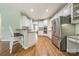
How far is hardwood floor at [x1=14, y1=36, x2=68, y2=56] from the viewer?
1943 mm

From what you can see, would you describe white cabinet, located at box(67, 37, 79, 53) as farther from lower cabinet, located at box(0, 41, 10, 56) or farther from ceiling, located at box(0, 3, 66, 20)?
lower cabinet, located at box(0, 41, 10, 56)

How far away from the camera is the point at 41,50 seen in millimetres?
1969

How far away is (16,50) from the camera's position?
1.94 metres

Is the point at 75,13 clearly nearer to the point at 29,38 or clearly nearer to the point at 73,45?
the point at 73,45

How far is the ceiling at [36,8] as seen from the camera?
192 cm

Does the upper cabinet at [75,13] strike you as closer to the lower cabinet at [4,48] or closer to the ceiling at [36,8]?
the ceiling at [36,8]

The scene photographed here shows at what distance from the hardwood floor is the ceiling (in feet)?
1.68

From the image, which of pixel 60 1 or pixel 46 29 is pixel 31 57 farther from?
pixel 60 1

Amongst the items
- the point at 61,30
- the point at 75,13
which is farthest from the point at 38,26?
the point at 75,13

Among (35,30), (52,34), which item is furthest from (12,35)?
(52,34)

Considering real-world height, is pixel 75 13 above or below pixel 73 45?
above

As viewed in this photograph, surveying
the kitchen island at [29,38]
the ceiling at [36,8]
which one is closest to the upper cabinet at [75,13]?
the ceiling at [36,8]

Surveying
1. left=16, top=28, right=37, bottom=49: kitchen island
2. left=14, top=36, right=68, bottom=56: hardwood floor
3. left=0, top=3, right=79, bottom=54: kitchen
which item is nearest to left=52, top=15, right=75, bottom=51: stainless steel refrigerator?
left=0, top=3, right=79, bottom=54: kitchen

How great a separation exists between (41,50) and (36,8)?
842 mm
